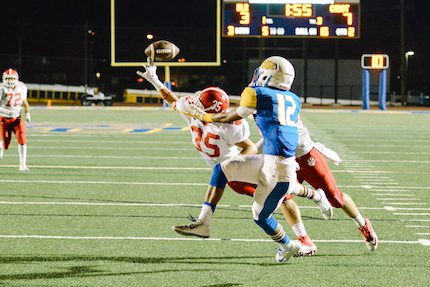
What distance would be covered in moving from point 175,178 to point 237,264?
5311 millimetres

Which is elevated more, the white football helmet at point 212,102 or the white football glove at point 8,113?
the white football helmet at point 212,102

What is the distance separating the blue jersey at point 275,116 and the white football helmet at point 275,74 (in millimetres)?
49

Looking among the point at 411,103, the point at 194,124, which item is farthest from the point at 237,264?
the point at 411,103

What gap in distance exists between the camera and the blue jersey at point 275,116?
18.0 ft

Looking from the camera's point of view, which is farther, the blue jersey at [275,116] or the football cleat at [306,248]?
the football cleat at [306,248]

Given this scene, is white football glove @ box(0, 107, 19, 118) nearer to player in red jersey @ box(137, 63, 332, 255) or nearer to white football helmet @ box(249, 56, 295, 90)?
player in red jersey @ box(137, 63, 332, 255)

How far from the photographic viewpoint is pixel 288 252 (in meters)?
5.78

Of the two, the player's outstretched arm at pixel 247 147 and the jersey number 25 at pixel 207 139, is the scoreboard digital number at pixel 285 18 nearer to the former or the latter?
the jersey number 25 at pixel 207 139

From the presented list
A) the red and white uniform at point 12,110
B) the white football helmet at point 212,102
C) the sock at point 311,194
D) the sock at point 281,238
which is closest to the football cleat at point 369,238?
the sock at point 311,194

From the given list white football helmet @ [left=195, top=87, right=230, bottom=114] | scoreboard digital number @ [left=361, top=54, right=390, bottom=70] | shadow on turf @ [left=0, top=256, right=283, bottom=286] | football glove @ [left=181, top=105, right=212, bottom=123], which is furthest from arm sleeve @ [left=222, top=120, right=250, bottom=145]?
scoreboard digital number @ [left=361, top=54, right=390, bottom=70]

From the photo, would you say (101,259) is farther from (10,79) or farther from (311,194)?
(10,79)

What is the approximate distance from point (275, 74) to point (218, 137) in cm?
112

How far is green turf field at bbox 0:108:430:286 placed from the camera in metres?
5.56

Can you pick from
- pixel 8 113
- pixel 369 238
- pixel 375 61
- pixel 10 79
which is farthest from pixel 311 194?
pixel 375 61
